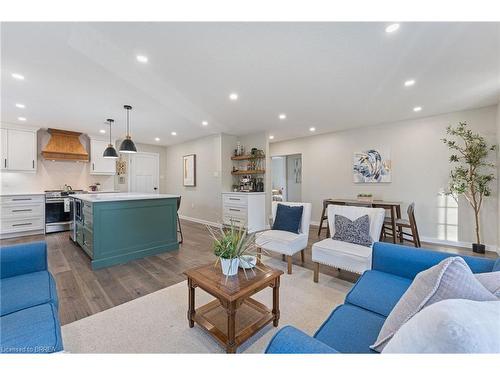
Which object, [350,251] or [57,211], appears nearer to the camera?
[350,251]

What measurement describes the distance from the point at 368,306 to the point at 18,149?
6.89m

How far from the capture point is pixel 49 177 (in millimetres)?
5316

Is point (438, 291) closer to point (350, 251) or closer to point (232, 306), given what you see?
point (232, 306)

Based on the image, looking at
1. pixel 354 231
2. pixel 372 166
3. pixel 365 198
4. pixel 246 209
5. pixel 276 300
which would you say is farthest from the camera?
pixel 246 209

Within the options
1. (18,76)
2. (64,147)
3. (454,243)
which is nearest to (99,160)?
(64,147)

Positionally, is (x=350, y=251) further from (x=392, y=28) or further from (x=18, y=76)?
(x=18, y=76)

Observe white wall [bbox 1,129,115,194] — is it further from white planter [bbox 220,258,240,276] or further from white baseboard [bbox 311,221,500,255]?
white baseboard [bbox 311,221,500,255]

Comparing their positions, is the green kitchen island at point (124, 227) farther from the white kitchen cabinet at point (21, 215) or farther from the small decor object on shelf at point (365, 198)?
the small decor object on shelf at point (365, 198)

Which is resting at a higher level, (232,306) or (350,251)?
(350,251)

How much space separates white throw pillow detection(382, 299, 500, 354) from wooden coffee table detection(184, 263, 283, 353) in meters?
1.00

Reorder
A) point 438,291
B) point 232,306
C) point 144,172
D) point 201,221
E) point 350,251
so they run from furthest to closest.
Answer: point 144,172 < point 201,221 < point 350,251 < point 232,306 < point 438,291

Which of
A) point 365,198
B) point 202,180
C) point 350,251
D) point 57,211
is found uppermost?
point 202,180
